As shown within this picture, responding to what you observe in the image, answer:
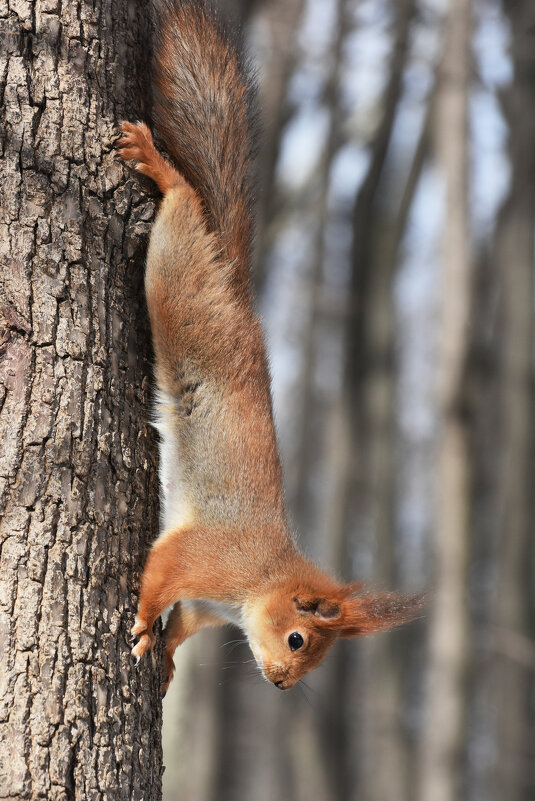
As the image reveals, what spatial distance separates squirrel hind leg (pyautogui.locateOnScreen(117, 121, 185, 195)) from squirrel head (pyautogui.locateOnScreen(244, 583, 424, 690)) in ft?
5.02

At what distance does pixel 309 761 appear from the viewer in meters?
8.62

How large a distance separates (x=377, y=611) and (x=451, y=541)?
2.73 meters

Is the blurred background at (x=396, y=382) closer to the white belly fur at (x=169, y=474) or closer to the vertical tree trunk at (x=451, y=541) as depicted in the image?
the vertical tree trunk at (x=451, y=541)

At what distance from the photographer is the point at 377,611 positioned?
3.16m

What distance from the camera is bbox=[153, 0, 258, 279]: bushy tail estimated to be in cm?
293

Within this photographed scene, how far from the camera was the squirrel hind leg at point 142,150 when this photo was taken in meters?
2.60

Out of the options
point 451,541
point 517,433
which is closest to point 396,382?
point 517,433

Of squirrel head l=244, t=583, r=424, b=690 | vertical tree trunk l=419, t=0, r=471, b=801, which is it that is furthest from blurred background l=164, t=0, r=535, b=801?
squirrel head l=244, t=583, r=424, b=690

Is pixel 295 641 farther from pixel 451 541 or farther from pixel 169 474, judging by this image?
pixel 451 541

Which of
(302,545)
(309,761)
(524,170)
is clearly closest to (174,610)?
(302,545)

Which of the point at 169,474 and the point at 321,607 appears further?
the point at 321,607

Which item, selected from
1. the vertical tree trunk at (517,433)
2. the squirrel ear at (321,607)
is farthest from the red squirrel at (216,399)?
the vertical tree trunk at (517,433)

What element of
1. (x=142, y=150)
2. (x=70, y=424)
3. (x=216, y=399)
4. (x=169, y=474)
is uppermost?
(x=142, y=150)

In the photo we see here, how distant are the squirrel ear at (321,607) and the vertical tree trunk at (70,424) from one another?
83 cm
